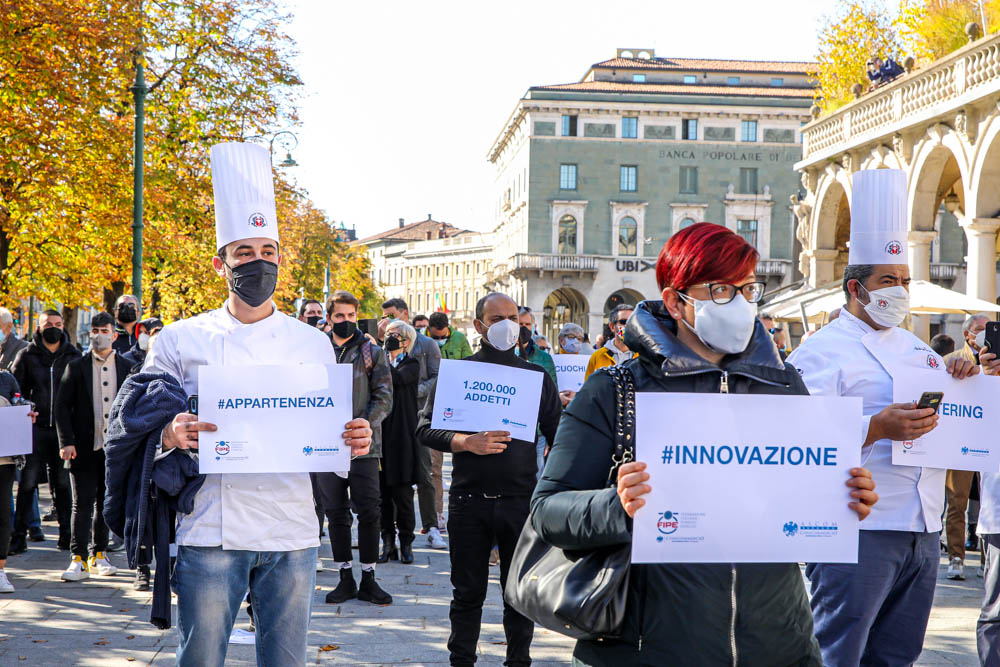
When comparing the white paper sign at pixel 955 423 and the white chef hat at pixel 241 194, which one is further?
the white paper sign at pixel 955 423

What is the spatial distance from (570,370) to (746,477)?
7.91 meters

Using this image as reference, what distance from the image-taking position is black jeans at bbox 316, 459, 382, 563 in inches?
334

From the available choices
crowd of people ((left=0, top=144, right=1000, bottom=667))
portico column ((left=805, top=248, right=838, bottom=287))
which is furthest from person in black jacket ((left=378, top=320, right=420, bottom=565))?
portico column ((left=805, top=248, right=838, bottom=287))

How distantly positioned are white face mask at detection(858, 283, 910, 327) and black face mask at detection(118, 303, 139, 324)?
27.8 ft

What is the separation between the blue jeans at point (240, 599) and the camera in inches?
157

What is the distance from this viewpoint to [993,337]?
5.38 meters

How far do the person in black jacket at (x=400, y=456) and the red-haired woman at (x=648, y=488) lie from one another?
758cm

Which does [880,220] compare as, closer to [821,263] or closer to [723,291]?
[723,291]

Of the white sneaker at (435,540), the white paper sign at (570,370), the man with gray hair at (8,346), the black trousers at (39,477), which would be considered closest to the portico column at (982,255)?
the white paper sign at (570,370)

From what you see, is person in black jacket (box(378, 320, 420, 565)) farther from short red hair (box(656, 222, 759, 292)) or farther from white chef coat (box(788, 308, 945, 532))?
short red hair (box(656, 222, 759, 292))

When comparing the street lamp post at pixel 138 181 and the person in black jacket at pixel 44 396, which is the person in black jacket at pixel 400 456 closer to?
the person in black jacket at pixel 44 396

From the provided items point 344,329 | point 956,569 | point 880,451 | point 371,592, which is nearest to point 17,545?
point 371,592

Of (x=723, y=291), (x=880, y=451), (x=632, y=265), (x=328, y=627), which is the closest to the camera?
(x=723, y=291)

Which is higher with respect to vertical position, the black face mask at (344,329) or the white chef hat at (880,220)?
the white chef hat at (880,220)
